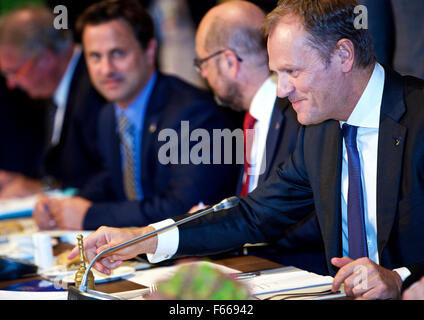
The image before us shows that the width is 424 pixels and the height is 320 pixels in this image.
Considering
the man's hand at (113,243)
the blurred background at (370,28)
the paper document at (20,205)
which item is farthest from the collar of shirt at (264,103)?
the paper document at (20,205)

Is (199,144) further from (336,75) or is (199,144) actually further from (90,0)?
(90,0)

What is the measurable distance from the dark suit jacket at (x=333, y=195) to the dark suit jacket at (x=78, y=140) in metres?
2.15

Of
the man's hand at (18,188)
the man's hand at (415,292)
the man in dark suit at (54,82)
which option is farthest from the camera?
the man in dark suit at (54,82)

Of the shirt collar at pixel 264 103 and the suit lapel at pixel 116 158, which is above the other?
the shirt collar at pixel 264 103

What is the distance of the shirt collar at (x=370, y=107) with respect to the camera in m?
1.93

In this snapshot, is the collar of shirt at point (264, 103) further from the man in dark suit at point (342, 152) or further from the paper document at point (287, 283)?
the paper document at point (287, 283)

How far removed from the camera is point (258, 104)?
267 centimetres

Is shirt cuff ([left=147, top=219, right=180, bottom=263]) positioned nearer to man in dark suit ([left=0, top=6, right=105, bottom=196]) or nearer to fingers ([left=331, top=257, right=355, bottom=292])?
fingers ([left=331, top=257, right=355, bottom=292])

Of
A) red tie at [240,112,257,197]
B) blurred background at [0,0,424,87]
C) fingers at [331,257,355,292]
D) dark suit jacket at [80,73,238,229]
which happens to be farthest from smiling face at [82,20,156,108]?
fingers at [331,257,355,292]

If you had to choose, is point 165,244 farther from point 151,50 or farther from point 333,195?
point 151,50

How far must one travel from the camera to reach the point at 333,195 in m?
2.01

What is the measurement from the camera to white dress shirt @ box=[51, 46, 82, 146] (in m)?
4.40

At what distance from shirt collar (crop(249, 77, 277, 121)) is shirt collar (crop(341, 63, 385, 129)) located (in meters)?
0.71

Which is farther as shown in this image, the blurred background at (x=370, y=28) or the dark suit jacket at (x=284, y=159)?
the blurred background at (x=370, y=28)
